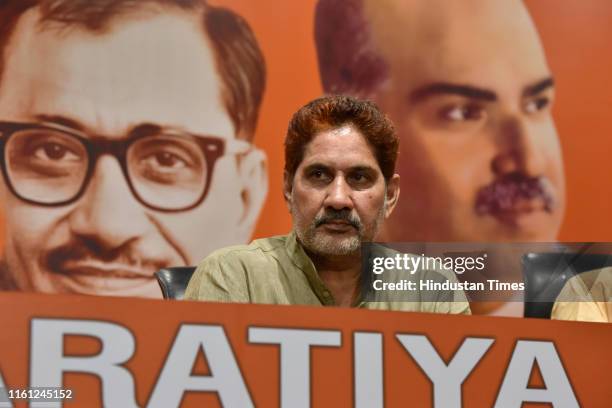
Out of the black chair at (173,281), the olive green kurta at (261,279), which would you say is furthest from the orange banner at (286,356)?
the black chair at (173,281)

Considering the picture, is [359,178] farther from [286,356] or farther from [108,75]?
[108,75]

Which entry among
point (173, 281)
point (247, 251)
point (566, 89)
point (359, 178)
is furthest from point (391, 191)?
point (566, 89)

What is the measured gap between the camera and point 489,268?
1.29 metres

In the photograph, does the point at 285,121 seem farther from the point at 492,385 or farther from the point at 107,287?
the point at 492,385

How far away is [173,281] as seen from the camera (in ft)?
6.00

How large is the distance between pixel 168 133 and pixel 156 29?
0.36 metres

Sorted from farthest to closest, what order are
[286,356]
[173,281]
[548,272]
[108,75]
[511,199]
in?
[511,199] < [108,75] < [173,281] < [548,272] < [286,356]

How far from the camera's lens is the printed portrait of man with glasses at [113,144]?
279 cm

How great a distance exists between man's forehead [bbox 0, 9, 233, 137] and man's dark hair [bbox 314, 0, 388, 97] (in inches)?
17.3

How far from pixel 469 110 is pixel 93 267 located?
142cm

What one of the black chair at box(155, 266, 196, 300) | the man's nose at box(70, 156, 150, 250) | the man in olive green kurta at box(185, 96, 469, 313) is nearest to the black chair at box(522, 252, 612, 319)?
the man in olive green kurta at box(185, 96, 469, 313)

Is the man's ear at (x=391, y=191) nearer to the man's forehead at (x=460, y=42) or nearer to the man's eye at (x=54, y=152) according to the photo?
the man's forehead at (x=460, y=42)

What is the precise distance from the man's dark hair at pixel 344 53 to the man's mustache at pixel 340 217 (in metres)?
1.59

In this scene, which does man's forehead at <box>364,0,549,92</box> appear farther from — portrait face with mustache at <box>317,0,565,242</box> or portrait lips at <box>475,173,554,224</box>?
portrait lips at <box>475,173,554,224</box>
